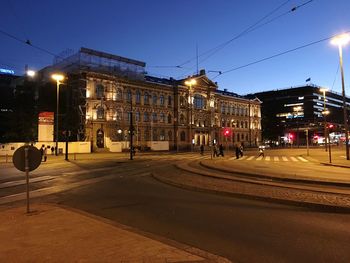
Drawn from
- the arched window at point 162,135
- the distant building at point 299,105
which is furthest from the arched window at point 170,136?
the distant building at point 299,105

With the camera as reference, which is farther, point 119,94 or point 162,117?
point 162,117

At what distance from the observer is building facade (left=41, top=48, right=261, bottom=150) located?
68062 millimetres

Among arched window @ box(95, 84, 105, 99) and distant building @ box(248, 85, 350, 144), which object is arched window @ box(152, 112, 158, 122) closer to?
arched window @ box(95, 84, 105, 99)

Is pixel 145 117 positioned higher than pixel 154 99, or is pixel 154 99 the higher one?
pixel 154 99

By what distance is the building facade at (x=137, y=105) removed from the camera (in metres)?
68.1

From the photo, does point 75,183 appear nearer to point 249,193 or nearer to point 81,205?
point 81,205

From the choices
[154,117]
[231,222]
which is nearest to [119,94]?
[154,117]

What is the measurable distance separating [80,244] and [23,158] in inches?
164

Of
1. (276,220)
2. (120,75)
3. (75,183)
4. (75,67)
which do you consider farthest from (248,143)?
(276,220)

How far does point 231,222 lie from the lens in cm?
873

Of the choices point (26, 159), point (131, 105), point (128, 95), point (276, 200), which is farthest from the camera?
point (128, 95)

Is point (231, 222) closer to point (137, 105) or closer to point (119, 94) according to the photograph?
point (119, 94)

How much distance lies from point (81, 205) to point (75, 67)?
204ft

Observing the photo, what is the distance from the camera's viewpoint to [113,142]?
225 ft
